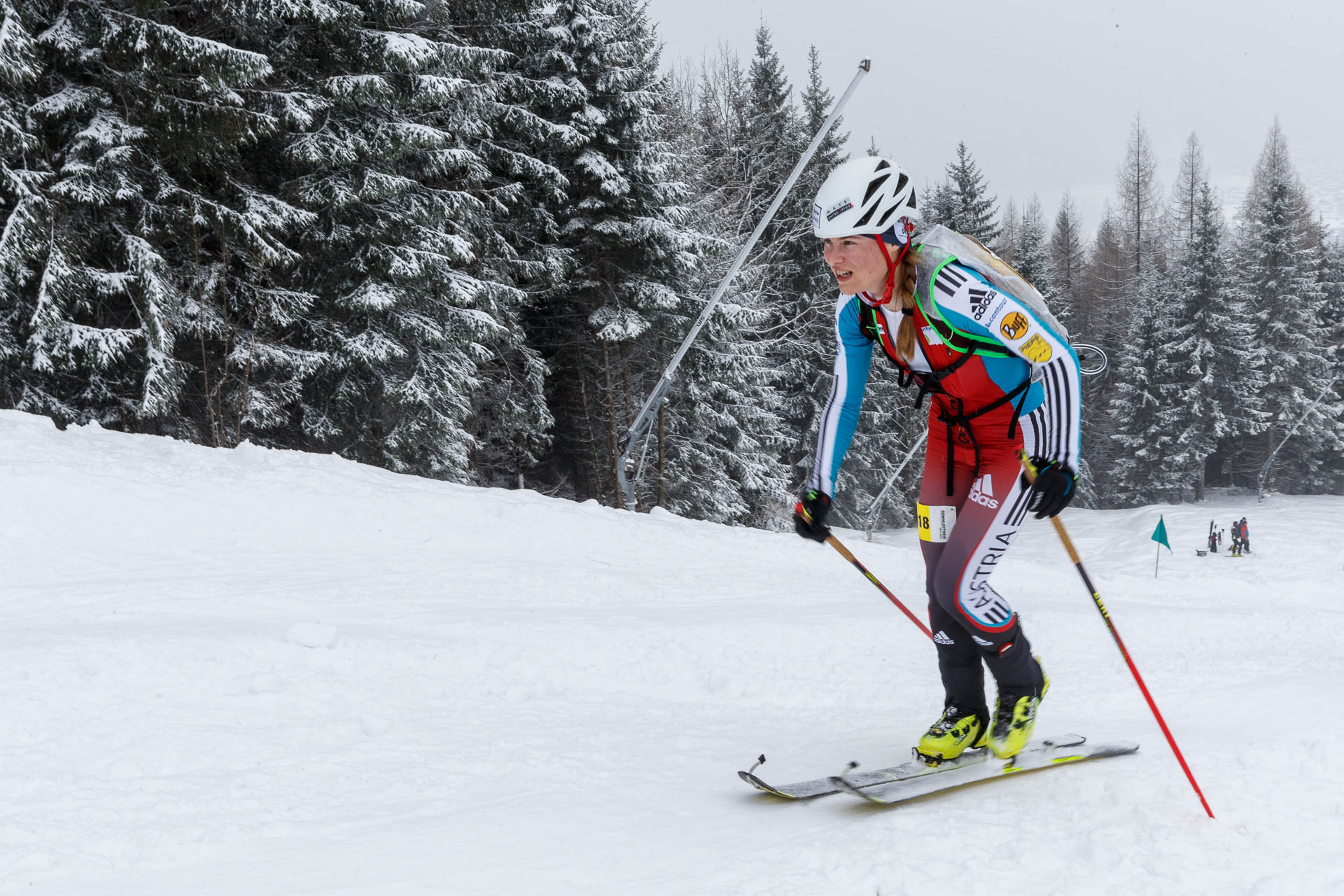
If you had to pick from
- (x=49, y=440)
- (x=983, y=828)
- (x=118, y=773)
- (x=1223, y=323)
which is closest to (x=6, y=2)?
(x=49, y=440)

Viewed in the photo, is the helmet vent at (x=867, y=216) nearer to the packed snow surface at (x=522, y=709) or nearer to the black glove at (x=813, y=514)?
the black glove at (x=813, y=514)

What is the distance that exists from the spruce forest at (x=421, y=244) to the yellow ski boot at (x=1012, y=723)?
10.6 metres

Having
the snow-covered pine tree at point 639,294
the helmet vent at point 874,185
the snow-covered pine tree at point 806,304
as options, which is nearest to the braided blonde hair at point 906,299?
the helmet vent at point 874,185

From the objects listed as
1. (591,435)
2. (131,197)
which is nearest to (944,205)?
(591,435)

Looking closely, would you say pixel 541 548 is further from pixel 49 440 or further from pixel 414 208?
pixel 414 208

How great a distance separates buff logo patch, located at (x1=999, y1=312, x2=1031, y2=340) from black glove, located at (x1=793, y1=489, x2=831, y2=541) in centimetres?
95

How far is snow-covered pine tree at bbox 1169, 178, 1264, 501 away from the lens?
3800 cm

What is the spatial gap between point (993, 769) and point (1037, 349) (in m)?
1.57

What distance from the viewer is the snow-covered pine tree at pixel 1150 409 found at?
39.2 metres

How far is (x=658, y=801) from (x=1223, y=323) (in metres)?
43.2

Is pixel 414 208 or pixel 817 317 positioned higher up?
pixel 817 317

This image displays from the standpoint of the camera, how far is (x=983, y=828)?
273cm

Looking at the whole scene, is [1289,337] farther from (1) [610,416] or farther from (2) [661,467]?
(1) [610,416]

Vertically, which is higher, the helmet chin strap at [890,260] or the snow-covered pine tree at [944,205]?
the snow-covered pine tree at [944,205]
